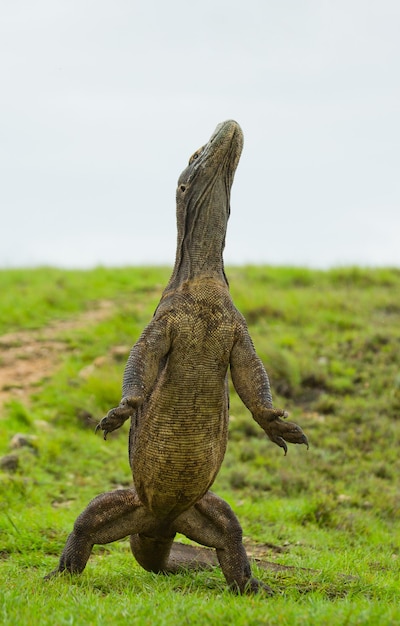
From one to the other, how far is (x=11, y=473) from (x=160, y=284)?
28.5ft

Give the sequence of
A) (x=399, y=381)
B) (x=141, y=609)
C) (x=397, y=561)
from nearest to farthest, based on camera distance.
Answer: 1. (x=141, y=609)
2. (x=397, y=561)
3. (x=399, y=381)

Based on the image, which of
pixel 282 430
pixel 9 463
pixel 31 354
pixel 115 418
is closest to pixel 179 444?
pixel 282 430

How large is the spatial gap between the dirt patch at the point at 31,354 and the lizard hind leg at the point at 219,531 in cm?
620

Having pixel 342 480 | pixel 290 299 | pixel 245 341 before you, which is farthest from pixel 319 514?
pixel 290 299

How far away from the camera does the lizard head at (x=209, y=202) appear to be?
4949 mm

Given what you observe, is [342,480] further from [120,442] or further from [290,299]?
[290,299]

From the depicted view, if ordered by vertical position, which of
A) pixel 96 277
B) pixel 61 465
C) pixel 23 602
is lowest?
pixel 61 465

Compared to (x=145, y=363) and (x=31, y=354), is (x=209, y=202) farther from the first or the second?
(x=31, y=354)

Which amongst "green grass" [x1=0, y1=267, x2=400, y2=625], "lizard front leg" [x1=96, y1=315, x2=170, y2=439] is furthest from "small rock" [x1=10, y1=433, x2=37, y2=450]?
"lizard front leg" [x1=96, y1=315, x2=170, y2=439]

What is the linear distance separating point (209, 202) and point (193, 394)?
1.12 m

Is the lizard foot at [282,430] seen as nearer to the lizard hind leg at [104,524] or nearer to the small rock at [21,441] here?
the lizard hind leg at [104,524]

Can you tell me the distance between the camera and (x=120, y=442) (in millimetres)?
9922

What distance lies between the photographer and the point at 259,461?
9.44 metres

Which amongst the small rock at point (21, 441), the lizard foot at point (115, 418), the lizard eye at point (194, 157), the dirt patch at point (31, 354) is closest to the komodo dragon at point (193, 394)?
the lizard eye at point (194, 157)
